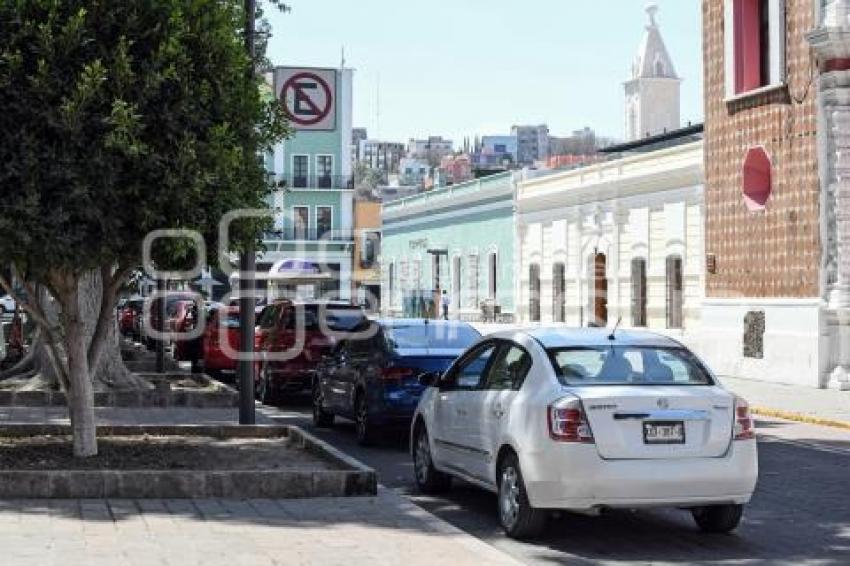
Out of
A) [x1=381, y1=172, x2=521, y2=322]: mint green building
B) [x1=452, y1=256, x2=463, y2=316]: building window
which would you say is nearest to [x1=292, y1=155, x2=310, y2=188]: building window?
[x1=381, y1=172, x2=521, y2=322]: mint green building

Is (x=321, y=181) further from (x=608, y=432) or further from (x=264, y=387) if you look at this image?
(x=608, y=432)

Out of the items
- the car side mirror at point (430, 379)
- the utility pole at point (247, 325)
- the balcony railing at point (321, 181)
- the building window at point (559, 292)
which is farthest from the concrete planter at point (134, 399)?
the balcony railing at point (321, 181)

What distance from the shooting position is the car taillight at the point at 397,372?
47.3ft

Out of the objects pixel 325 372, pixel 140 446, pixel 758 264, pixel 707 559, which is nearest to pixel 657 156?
pixel 758 264

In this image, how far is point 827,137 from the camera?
23.6 meters

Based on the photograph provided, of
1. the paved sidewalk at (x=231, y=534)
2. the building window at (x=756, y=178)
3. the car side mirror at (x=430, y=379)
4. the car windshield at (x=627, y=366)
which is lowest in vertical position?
the paved sidewalk at (x=231, y=534)

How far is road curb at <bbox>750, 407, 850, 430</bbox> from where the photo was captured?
58.4 feet

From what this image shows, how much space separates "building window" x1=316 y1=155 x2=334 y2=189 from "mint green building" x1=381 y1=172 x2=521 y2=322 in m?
12.7

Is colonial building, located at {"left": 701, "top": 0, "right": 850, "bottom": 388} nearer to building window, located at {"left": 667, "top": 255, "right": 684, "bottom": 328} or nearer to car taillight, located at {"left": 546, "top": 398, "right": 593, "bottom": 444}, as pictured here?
building window, located at {"left": 667, "top": 255, "right": 684, "bottom": 328}

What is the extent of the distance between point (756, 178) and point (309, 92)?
1311 centimetres

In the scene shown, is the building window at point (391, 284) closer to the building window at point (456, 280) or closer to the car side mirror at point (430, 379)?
the building window at point (456, 280)

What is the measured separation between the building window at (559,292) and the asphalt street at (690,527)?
104 ft

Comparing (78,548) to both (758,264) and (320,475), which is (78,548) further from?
(758,264)

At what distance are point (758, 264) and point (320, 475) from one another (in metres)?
17.7
